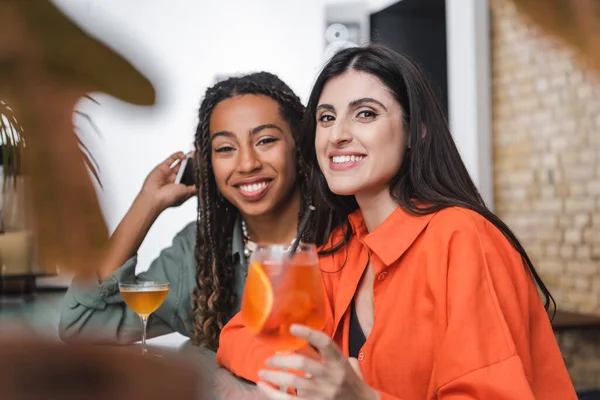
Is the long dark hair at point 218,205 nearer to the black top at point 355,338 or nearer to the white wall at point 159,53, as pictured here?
the black top at point 355,338

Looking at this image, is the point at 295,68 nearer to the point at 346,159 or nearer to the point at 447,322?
the point at 447,322

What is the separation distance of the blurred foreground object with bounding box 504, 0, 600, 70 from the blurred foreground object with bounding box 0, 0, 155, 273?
139mm

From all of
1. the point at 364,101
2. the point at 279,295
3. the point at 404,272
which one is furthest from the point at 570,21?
the point at 364,101

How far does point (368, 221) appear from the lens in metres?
1.22

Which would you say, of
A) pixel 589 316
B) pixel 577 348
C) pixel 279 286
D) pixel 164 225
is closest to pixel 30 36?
pixel 279 286

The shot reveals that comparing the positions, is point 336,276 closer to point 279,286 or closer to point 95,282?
point 279,286

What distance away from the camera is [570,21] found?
26cm

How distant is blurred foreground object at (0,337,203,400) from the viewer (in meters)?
0.16

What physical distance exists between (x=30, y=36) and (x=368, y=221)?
1.05 meters

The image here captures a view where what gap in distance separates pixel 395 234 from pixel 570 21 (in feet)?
2.69

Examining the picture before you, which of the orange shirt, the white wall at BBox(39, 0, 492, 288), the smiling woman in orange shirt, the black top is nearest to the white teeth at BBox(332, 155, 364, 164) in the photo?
the smiling woman in orange shirt

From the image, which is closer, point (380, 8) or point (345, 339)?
point (380, 8)

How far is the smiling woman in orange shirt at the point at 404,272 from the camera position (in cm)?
85

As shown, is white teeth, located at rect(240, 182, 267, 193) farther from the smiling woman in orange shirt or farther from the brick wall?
the brick wall
